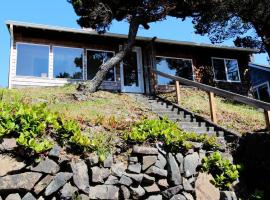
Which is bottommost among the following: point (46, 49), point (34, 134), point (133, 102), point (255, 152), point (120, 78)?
point (255, 152)

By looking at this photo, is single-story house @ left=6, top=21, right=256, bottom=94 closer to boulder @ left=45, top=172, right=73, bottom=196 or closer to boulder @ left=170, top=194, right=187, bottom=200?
boulder @ left=45, top=172, right=73, bottom=196

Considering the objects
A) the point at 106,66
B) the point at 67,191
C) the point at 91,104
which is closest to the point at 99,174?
the point at 67,191

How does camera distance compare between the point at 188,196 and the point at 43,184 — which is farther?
the point at 188,196

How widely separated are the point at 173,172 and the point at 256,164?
71.6 inches

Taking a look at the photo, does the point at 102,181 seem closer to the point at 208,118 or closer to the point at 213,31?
the point at 208,118

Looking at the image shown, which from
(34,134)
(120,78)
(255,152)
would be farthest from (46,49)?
(255,152)

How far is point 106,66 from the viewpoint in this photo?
49.8 ft

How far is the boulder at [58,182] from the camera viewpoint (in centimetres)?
620

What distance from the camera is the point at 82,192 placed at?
6.40 m

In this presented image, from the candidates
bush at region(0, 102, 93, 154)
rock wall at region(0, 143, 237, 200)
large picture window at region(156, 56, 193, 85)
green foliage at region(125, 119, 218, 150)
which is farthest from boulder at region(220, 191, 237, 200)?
large picture window at region(156, 56, 193, 85)

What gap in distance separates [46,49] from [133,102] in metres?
5.88

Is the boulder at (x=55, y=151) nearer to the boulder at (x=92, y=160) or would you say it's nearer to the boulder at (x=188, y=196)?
the boulder at (x=92, y=160)

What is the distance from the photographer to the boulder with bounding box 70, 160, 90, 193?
21.1 ft

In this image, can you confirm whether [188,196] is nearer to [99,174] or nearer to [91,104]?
[99,174]
